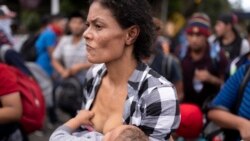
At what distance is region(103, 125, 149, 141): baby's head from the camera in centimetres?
187

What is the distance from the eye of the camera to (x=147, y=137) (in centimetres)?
201

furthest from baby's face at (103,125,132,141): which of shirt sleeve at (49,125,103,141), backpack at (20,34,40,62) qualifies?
backpack at (20,34,40,62)

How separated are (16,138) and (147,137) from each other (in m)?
1.43

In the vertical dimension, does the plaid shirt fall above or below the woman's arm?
above

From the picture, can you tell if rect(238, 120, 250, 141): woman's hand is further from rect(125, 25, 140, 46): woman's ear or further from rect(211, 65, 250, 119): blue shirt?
rect(125, 25, 140, 46): woman's ear

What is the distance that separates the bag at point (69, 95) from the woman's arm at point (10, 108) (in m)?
2.70

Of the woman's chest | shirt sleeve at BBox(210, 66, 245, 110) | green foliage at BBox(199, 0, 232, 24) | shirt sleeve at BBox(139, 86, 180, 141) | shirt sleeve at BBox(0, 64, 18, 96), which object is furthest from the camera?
green foliage at BBox(199, 0, 232, 24)

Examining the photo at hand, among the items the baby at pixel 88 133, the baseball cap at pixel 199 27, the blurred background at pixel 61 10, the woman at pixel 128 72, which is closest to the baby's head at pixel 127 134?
the baby at pixel 88 133

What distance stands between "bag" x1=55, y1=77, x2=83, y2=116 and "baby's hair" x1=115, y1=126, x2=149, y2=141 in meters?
3.82

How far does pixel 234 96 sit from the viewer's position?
9.15 feet

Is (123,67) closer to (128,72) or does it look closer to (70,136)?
(128,72)

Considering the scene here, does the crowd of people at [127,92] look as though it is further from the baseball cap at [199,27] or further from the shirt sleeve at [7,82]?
the baseball cap at [199,27]

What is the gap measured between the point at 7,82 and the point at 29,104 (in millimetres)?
377

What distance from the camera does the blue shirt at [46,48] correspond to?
25.3 ft
